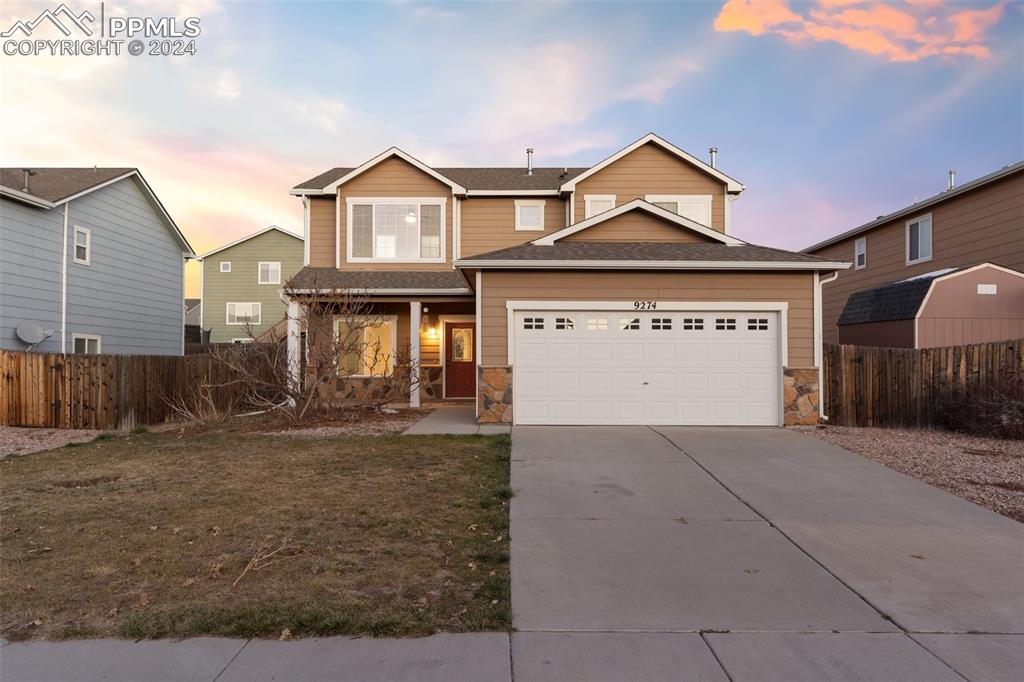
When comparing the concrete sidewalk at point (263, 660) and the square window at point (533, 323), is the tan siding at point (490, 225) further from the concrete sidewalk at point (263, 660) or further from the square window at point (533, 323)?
the concrete sidewalk at point (263, 660)

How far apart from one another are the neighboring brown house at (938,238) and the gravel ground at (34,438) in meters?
18.3

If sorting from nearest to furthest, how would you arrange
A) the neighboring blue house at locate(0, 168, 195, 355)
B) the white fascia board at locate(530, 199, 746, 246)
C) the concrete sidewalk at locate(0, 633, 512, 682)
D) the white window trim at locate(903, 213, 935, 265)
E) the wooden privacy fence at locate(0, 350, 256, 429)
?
the concrete sidewalk at locate(0, 633, 512, 682) < the wooden privacy fence at locate(0, 350, 256, 429) < the white fascia board at locate(530, 199, 746, 246) < the neighboring blue house at locate(0, 168, 195, 355) < the white window trim at locate(903, 213, 935, 265)

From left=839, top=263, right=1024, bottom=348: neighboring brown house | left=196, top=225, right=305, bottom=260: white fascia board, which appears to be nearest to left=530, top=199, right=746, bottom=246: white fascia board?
left=839, top=263, right=1024, bottom=348: neighboring brown house

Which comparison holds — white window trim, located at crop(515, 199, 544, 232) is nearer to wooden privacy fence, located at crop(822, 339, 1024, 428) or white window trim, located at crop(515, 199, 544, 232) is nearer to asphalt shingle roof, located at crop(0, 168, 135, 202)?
wooden privacy fence, located at crop(822, 339, 1024, 428)

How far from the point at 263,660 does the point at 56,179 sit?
18.9 m

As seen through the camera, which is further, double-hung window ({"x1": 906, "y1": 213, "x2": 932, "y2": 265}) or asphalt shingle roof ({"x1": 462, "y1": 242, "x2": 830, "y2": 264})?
double-hung window ({"x1": 906, "y1": 213, "x2": 932, "y2": 265})

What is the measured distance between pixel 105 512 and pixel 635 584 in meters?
5.08

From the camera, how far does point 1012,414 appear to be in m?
9.47

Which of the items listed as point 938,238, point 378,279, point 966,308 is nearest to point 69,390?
point 378,279

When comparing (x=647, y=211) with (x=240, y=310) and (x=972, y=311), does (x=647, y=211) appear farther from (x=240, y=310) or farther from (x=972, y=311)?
(x=240, y=310)

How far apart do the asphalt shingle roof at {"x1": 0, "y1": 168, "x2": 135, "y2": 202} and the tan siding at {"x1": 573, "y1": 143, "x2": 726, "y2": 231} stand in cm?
1387

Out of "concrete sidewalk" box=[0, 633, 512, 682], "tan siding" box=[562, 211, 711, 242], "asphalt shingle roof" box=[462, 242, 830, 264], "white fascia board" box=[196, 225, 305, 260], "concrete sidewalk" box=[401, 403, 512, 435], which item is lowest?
"concrete sidewalk" box=[0, 633, 512, 682]

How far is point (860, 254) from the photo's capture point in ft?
64.1

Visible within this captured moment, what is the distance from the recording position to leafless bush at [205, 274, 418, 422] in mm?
11453
